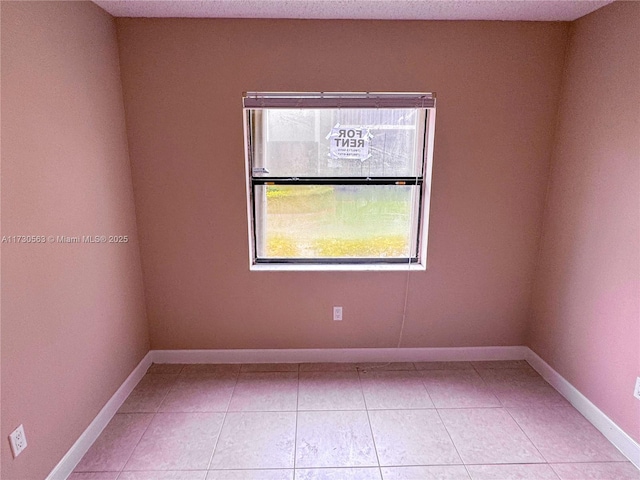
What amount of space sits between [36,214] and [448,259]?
2.30 m

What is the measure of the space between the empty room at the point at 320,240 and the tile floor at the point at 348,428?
1 centimetres

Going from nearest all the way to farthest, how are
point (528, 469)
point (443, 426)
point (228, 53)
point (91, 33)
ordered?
point (528, 469) → point (91, 33) → point (443, 426) → point (228, 53)

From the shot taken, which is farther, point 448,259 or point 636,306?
point 448,259

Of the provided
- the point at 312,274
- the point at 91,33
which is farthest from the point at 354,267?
the point at 91,33

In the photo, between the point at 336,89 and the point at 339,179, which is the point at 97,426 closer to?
the point at 339,179

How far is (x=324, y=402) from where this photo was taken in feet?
7.14

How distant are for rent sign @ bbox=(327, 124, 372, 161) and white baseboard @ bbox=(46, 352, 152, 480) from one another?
1.97 m

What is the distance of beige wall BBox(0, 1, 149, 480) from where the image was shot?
136cm

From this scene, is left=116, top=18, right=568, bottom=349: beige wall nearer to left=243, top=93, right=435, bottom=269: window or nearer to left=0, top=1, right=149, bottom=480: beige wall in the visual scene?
left=243, top=93, right=435, bottom=269: window

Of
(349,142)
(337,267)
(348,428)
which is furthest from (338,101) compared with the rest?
(348,428)

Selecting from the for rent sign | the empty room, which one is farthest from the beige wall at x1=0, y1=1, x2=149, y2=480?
the for rent sign

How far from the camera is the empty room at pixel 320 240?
1.65m

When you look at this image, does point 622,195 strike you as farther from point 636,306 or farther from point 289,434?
point 289,434

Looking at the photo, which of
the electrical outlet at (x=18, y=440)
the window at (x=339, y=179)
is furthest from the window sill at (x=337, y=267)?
the electrical outlet at (x=18, y=440)
